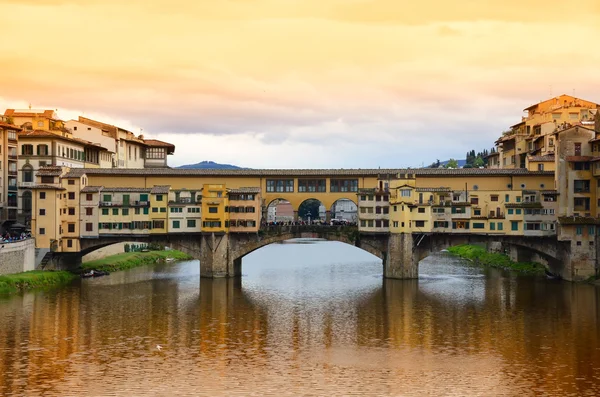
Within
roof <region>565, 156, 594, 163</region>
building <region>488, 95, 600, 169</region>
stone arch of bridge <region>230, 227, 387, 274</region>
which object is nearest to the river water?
stone arch of bridge <region>230, 227, 387, 274</region>

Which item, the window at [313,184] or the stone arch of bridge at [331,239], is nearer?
the stone arch of bridge at [331,239]

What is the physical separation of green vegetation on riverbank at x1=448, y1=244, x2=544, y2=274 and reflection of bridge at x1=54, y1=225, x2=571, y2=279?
714cm

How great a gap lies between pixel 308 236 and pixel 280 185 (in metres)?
7.89

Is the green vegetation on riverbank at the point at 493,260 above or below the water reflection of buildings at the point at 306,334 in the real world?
above

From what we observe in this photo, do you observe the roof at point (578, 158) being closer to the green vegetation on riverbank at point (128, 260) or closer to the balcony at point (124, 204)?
the balcony at point (124, 204)

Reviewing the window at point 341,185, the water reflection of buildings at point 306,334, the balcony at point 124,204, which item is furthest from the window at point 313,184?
the balcony at point 124,204

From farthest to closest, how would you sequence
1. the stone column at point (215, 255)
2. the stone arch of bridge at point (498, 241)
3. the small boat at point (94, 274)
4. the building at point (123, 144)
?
the building at point (123, 144), the small boat at point (94, 274), the stone column at point (215, 255), the stone arch of bridge at point (498, 241)

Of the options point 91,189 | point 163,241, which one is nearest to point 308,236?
point 163,241

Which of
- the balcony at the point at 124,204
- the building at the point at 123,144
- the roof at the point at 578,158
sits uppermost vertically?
the building at the point at 123,144

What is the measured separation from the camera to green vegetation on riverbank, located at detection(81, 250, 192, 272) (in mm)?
93500

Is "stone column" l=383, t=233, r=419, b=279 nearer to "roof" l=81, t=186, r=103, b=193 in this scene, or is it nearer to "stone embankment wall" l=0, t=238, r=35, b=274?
"roof" l=81, t=186, r=103, b=193

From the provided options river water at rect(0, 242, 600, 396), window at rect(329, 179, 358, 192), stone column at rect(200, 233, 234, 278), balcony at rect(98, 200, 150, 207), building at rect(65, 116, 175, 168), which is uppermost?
building at rect(65, 116, 175, 168)

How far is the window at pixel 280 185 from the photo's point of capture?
90.8m

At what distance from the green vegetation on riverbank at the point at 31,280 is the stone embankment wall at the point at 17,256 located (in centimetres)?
72
